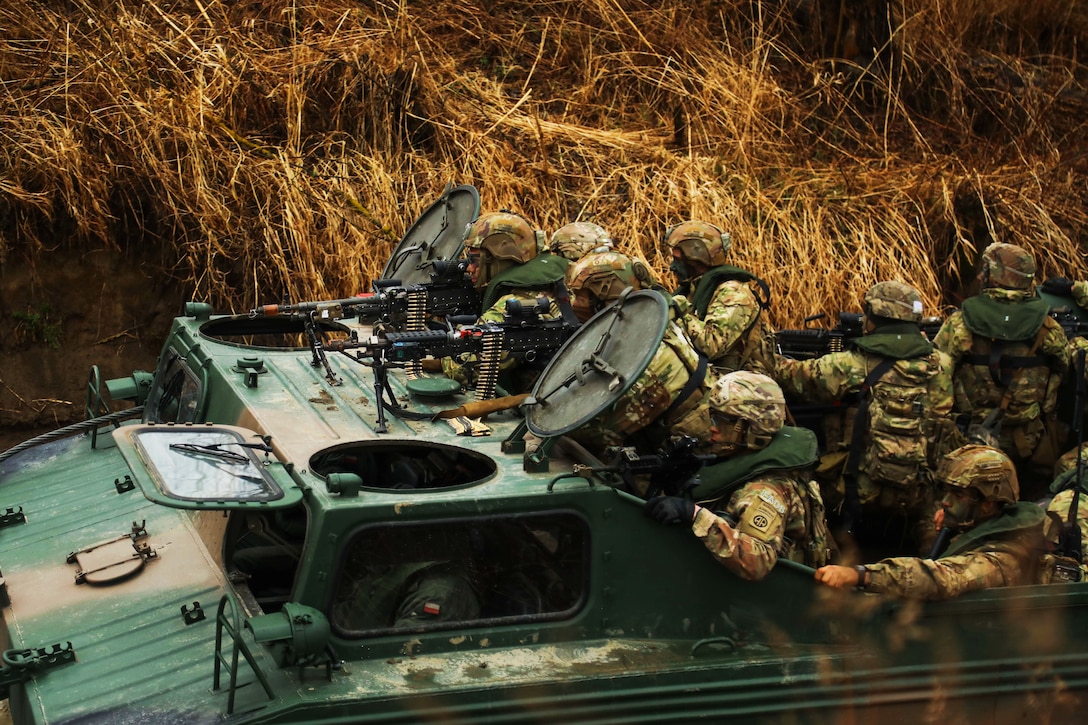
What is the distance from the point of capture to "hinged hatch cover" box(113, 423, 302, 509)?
13.9 feet

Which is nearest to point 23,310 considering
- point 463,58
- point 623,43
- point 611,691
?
point 463,58

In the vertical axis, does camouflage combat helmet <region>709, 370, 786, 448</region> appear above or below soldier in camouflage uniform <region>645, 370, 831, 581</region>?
above

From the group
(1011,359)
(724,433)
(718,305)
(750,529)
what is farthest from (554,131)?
(750,529)

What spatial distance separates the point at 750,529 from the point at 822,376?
6.73 ft

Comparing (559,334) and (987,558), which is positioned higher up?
(559,334)

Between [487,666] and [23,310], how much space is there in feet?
20.8

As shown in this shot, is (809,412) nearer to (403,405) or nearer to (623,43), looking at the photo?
(403,405)

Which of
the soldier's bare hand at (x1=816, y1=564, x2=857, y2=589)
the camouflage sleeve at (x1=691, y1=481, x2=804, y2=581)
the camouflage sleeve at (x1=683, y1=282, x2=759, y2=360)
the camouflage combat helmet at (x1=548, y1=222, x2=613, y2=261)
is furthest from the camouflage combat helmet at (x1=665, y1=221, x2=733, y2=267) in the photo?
the soldier's bare hand at (x1=816, y1=564, x2=857, y2=589)

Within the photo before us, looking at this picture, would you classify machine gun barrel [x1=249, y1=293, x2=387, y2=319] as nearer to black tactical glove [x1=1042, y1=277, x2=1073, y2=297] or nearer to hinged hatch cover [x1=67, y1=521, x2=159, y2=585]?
hinged hatch cover [x1=67, y1=521, x2=159, y2=585]

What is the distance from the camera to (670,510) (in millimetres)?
4590

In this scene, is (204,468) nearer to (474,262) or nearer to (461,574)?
(461,574)

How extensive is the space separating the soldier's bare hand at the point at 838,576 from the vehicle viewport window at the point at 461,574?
901 mm

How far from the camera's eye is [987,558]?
5.00 m

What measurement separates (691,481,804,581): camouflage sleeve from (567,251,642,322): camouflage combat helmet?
1.60 m
